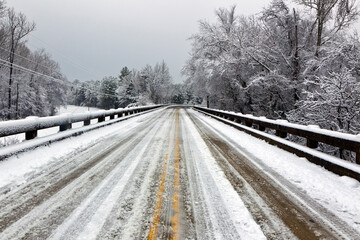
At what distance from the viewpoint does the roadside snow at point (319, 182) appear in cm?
314

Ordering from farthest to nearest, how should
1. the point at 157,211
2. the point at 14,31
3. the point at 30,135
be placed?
the point at 14,31
the point at 30,135
the point at 157,211

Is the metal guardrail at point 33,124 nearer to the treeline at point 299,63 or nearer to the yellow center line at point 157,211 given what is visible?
the yellow center line at point 157,211

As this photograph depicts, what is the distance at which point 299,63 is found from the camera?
48.7 feet

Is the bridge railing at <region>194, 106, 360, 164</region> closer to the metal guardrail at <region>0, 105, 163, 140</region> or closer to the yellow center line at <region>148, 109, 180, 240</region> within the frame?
the yellow center line at <region>148, 109, 180, 240</region>

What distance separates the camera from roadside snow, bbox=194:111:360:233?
3.14m

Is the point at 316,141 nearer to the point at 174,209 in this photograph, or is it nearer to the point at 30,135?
the point at 174,209

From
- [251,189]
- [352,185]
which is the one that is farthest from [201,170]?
[352,185]

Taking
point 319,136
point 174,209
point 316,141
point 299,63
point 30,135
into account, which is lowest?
point 174,209

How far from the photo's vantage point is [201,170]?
470 cm

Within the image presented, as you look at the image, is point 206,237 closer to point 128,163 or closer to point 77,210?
point 77,210

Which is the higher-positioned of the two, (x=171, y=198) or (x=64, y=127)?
(x=64, y=127)

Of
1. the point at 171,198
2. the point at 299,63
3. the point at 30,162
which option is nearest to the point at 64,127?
the point at 30,162

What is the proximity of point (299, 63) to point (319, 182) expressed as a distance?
1341 centimetres

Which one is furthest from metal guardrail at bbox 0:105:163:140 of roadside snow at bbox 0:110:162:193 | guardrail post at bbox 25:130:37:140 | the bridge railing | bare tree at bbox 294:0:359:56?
bare tree at bbox 294:0:359:56
